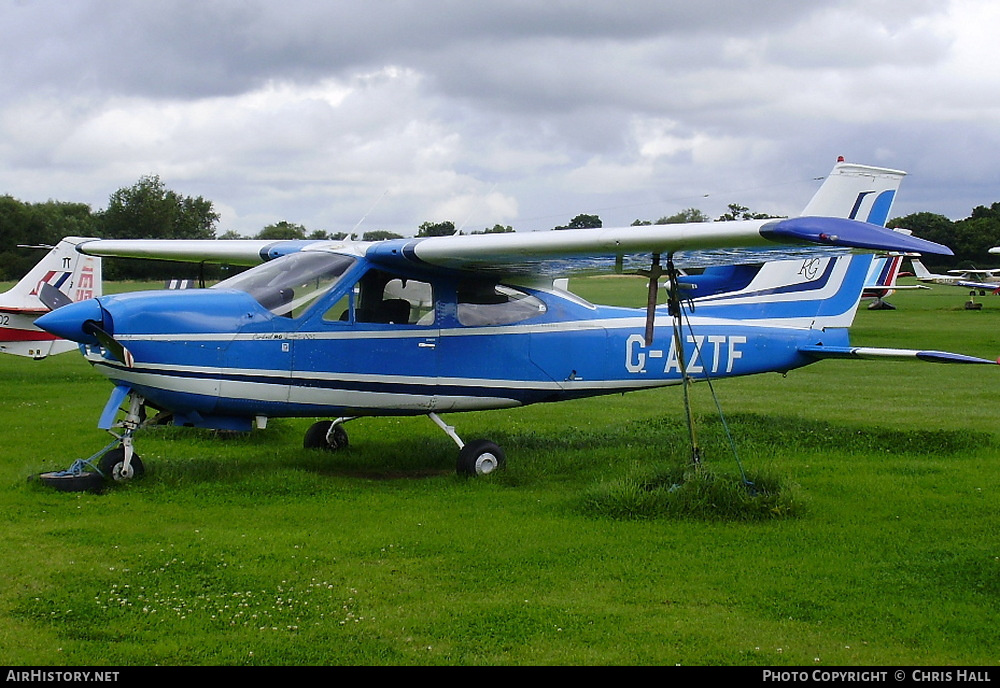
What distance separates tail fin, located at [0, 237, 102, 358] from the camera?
17000 millimetres

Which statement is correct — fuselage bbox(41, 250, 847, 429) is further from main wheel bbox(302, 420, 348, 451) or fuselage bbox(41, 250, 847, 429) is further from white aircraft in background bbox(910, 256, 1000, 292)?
white aircraft in background bbox(910, 256, 1000, 292)

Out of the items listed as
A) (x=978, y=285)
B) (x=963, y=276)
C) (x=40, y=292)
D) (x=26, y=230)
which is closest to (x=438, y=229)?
(x=40, y=292)

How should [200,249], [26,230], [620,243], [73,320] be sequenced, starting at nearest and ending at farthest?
1. [620,243]
2. [73,320]
3. [200,249]
4. [26,230]

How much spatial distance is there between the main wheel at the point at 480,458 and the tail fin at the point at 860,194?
3910 mm

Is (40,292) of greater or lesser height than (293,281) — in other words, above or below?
below

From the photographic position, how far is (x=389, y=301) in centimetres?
912

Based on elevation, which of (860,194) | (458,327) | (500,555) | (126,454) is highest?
(860,194)

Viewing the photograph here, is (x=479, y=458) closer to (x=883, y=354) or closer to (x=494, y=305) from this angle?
(x=494, y=305)

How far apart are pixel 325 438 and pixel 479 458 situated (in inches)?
89.7

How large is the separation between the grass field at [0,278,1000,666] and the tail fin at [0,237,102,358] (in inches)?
237

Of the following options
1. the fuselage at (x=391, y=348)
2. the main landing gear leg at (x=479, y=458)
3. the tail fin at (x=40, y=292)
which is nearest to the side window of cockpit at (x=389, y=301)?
the fuselage at (x=391, y=348)

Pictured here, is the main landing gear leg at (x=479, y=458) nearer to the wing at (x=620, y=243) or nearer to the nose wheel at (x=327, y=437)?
the wing at (x=620, y=243)

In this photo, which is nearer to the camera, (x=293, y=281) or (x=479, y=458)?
(x=293, y=281)
